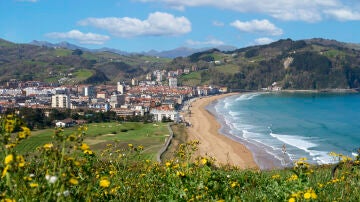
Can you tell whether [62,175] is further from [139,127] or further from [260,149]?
[139,127]

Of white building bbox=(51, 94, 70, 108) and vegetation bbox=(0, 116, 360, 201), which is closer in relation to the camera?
vegetation bbox=(0, 116, 360, 201)

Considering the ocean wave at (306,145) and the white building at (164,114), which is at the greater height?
the white building at (164,114)

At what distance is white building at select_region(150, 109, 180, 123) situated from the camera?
85.6 metres

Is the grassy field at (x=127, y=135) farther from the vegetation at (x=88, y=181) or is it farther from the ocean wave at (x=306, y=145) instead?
the vegetation at (x=88, y=181)

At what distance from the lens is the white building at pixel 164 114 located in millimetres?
85581

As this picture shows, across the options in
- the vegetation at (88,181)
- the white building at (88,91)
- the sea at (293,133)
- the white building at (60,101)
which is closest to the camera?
the vegetation at (88,181)

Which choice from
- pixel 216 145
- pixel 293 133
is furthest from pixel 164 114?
pixel 216 145

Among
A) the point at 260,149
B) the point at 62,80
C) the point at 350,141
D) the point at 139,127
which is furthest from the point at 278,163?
the point at 62,80

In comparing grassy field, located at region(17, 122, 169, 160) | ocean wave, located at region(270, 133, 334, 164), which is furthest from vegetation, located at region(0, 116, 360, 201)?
grassy field, located at region(17, 122, 169, 160)

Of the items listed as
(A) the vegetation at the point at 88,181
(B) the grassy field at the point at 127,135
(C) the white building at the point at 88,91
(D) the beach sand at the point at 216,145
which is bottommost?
(D) the beach sand at the point at 216,145

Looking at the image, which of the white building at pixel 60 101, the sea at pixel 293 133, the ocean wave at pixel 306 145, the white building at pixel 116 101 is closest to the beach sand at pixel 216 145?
the sea at pixel 293 133

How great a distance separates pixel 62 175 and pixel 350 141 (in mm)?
56381

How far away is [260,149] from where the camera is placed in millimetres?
48125

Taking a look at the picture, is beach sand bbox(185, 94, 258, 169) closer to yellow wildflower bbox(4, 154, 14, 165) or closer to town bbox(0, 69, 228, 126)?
town bbox(0, 69, 228, 126)
